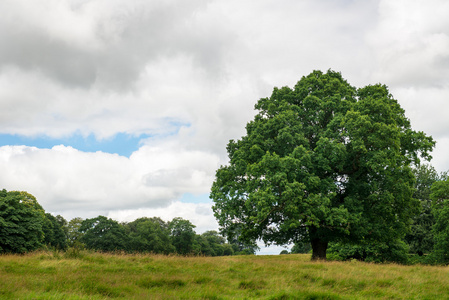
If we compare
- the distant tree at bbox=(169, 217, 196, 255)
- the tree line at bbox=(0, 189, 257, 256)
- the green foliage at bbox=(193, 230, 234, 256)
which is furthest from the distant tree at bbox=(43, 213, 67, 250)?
the green foliage at bbox=(193, 230, 234, 256)

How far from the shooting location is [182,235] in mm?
92000

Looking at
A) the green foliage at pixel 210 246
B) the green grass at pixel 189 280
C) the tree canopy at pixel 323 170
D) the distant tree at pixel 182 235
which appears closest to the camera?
the green grass at pixel 189 280

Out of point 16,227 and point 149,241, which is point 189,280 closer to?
point 16,227

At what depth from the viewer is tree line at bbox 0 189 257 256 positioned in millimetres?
45375

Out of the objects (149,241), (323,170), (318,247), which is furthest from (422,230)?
(149,241)

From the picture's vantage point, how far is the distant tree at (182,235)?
9175 cm

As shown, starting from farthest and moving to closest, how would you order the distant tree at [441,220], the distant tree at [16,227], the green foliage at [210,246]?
1. the green foliage at [210,246]
2. the distant tree at [16,227]
3. the distant tree at [441,220]

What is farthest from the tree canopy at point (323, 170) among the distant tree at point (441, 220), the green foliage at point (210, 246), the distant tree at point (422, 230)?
the green foliage at point (210, 246)

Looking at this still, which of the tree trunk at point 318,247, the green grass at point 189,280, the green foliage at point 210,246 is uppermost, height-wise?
the tree trunk at point 318,247

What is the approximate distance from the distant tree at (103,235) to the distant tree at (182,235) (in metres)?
14.8

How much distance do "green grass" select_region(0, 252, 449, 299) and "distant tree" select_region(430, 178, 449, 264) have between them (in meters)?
22.0

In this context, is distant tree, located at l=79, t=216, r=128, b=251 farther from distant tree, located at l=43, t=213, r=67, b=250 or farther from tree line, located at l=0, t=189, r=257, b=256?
distant tree, located at l=43, t=213, r=67, b=250

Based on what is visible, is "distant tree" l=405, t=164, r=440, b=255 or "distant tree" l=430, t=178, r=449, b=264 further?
"distant tree" l=405, t=164, r=440, b=255

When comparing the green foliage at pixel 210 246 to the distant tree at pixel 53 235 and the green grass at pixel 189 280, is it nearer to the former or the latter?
the distant tree at pixel 53 235
